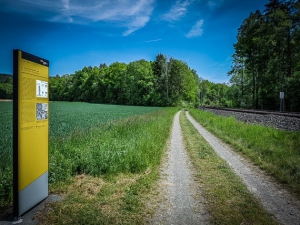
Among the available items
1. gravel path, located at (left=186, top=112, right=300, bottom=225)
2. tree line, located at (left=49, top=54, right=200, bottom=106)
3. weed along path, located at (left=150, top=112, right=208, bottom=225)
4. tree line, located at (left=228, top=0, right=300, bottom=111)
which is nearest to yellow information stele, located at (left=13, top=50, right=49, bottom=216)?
weed along path, located at (left=150, top=112, right=208, bottom=225)

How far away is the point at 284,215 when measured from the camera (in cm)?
389

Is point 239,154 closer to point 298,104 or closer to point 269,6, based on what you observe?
point 298,104

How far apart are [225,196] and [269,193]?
1256 mm

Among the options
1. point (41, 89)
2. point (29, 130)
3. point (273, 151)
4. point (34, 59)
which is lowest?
point (273, 151)

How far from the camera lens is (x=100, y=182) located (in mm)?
5281

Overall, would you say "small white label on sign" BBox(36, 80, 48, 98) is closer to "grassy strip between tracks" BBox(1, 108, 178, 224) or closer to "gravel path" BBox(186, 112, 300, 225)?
"grassy strip between tracks" BBox(1, 108, 178, 224)

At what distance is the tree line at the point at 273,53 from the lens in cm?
2775

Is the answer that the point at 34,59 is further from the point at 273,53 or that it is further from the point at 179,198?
the point at 273,53

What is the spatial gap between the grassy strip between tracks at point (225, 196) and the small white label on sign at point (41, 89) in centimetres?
435

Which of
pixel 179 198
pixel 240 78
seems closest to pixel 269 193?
pixel 179 198

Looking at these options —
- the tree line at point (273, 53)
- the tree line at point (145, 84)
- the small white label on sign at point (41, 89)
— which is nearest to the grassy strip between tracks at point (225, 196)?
the small white label on sign at point (41, 89)

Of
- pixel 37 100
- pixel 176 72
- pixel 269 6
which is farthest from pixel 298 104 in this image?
pixel 176 72

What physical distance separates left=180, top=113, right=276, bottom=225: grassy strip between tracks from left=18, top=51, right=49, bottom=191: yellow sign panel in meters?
3.74

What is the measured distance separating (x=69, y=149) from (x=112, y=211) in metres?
3.44
